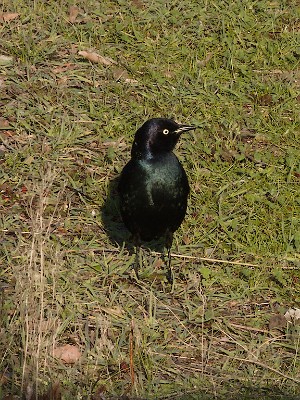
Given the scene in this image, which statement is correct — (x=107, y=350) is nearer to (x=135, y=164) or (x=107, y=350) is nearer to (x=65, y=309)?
(x=65, y=309)

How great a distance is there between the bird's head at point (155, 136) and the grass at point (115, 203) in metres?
0.75

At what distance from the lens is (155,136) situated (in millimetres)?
5539

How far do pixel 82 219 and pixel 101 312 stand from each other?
3.17ft

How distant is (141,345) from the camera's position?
4844 millimetres

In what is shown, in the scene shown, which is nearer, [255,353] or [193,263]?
[255,353]

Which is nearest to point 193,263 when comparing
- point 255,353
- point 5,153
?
point 255,353

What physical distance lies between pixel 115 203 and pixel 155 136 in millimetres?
902

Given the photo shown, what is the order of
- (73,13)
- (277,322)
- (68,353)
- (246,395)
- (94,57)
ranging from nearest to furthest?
(246,395), (68,353), (277,322), (94,57), (73,13)

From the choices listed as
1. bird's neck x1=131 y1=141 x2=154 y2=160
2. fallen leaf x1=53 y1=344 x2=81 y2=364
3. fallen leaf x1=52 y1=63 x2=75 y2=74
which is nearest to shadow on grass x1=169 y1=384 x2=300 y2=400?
fallen leaf x1=53 y1=344 x2=81 y2=364

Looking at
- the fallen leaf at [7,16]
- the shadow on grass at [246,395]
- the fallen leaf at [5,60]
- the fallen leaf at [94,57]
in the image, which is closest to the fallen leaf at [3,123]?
the fallen leaf at [5,60]

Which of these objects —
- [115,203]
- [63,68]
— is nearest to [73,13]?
[63,68]

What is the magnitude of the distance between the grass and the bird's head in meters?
0.75

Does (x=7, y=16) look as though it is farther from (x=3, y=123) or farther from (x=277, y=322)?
(x=277, y=322)

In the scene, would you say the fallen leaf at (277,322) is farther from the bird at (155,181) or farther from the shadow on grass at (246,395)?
Result: the bird at (155,181)
